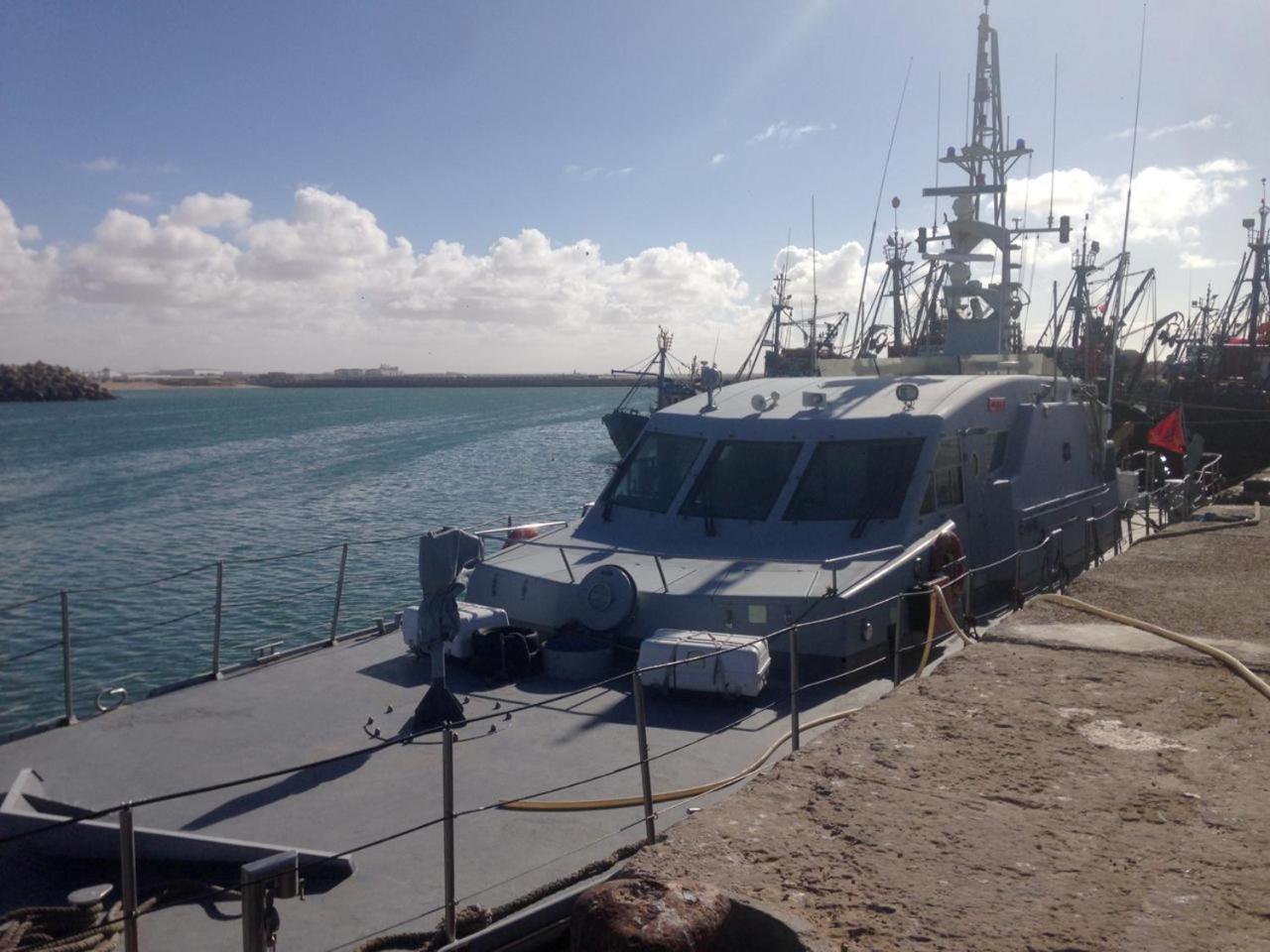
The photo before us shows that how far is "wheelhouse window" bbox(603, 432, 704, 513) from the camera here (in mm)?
9539

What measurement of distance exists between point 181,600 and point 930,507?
1539 centimetres

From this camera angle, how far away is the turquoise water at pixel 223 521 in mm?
16359

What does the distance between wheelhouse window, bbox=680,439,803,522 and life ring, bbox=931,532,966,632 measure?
56.1 inches

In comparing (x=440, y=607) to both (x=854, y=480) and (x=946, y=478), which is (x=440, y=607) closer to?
(x=854, y=480)

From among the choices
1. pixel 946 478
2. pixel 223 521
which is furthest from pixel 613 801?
pixel 223 521

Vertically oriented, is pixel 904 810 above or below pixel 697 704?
above

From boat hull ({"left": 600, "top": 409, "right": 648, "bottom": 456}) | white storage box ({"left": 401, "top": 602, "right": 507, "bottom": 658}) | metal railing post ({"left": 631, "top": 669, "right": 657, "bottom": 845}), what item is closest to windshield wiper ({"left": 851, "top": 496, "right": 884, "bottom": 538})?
white storage box ({"left": 401, "top": 602, "right": 507, "bottom": 658})

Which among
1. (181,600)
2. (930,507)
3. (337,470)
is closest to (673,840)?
(930,507)

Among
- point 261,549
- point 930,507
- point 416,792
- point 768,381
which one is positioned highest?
point 768,381

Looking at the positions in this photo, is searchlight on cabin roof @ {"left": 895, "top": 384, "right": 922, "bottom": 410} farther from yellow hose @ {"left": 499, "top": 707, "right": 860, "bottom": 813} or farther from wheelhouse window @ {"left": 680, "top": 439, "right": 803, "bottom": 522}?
yellow hose @ {"left": 499, "top": 707, "right": 860, "bottom": 813}

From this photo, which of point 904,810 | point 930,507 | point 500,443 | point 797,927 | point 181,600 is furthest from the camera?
point 500,443

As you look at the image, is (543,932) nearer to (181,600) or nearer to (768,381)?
(768,381)

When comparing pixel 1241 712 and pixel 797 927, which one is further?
pixel 1241 712

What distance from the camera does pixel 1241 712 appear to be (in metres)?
4.98
